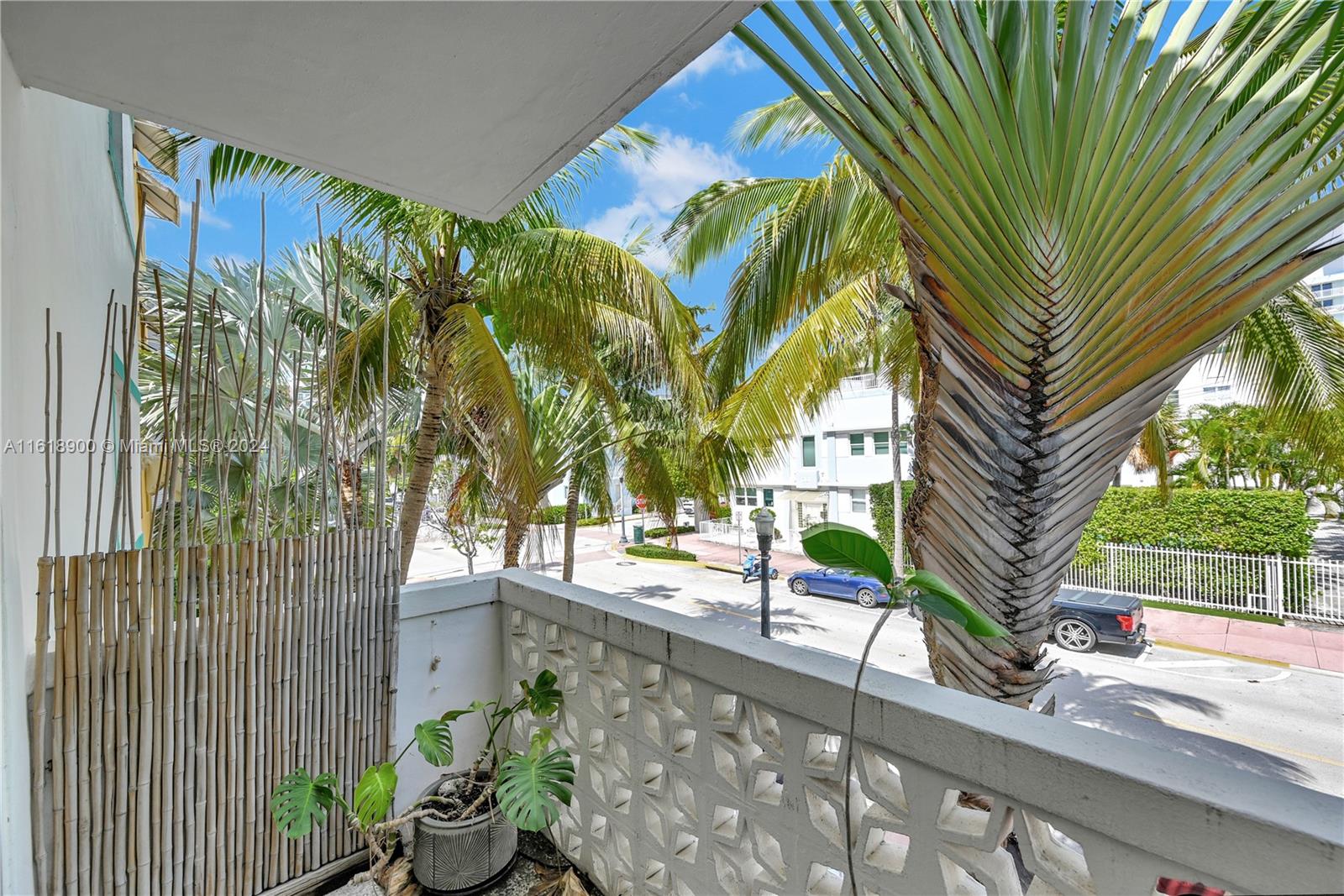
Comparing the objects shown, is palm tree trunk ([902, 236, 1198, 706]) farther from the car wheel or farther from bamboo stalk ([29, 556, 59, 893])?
the car wheel

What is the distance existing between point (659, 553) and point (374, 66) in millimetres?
16028

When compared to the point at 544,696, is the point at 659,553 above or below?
below

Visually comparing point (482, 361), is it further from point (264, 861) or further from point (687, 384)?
point (264, 861)

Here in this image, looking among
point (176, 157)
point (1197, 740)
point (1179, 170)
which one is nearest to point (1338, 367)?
point (1197, 740)

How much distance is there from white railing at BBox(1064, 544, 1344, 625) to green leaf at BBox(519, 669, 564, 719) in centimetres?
914

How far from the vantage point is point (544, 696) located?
2.10 m

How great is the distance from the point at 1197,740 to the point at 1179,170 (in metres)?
7.17

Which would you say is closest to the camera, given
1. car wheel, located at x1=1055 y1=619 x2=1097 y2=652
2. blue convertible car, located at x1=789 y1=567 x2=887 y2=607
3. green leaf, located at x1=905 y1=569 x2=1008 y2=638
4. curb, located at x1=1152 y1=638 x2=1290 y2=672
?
green leaf, located at x1=905 y1=569 x2=1008 y2=638

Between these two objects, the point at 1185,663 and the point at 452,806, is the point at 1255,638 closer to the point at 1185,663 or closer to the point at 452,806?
the point at 1185,663

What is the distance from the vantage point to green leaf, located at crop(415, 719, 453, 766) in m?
1.95

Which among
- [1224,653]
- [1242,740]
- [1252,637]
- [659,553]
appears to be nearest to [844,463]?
[659,553]

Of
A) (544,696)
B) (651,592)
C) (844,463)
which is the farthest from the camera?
(844,463)

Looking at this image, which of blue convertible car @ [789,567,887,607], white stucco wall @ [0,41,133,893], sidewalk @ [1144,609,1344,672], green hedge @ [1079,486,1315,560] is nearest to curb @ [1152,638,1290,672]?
sidewalk @ [1144,609,1344,672]

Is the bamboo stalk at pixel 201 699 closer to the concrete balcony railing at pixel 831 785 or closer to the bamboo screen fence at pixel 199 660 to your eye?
the bamboo screen fence at pixel 199 660
